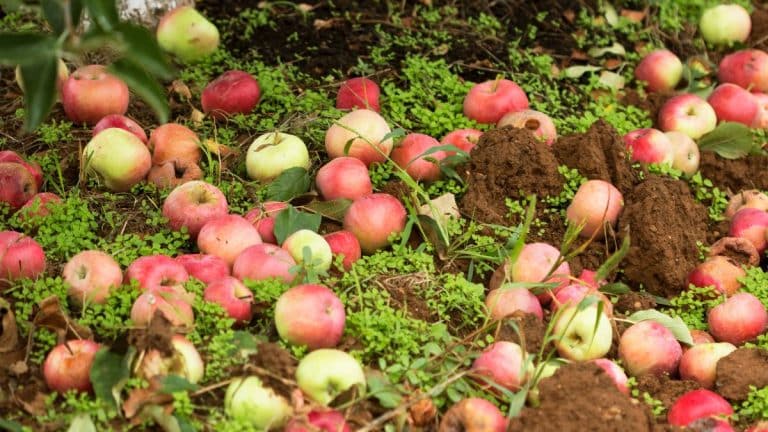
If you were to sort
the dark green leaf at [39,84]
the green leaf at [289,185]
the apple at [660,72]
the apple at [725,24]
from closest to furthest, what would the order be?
the dark green leaf at [39,84]
the green leaf at [289,185]
the apple at [660,72]
the apple at [725,24]

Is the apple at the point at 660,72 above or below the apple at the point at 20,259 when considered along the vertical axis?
below

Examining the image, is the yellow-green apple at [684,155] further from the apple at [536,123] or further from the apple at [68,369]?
the apple at [68,369]

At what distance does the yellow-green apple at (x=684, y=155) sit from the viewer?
4.37 m

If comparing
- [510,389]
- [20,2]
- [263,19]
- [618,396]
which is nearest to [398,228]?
[510,389]

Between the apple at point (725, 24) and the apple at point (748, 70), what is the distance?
0.36 metres

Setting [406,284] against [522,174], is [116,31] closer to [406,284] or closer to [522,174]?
[406,284]

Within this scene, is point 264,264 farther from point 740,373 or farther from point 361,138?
point 740,373

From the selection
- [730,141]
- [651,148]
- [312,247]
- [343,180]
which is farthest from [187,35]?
[730,141]

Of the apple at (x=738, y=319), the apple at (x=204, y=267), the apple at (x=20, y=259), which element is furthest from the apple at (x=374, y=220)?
the apple at (x=738, y=319)

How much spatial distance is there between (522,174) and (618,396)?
1234 mm

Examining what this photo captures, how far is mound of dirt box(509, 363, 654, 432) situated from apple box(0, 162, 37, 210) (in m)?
2.00

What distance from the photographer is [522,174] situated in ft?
12.7

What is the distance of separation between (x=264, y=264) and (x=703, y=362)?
1.45 meters

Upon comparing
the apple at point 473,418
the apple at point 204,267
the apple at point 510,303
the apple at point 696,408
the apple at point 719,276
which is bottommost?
the apple at point 719,276
